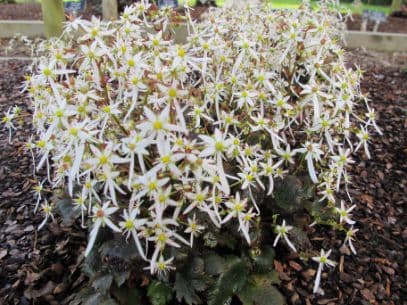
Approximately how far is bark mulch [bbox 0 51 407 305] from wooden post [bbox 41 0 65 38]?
1.55 meters

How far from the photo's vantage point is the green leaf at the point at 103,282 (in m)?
1.83

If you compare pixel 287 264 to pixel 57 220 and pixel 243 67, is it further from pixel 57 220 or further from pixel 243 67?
pixel 57 220

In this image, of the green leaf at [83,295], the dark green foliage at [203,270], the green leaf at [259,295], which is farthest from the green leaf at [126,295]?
the green leaf at [259,295]

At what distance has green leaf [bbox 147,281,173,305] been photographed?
73.4 inches

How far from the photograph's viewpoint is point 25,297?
2.06m

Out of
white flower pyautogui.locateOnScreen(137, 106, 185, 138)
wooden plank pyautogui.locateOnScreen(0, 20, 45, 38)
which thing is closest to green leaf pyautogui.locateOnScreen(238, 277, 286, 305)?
white flower pyautogui.locateOnScreen(137, 106, 185, 138)

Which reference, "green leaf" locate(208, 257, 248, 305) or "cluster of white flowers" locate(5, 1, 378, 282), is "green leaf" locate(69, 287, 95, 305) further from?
"green leaf" locate(208, 257, 248, 305)

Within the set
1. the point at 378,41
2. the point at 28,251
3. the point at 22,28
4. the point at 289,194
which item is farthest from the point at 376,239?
the point at 22,28

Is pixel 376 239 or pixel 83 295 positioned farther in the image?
pixel 376 239

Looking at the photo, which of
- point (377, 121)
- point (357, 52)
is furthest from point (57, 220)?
point (357, 52)

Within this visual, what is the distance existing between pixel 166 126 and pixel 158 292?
82cm

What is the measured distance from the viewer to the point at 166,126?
56.5 inches

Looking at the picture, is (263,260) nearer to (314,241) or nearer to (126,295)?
(314,241)

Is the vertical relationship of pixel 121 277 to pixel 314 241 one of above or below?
above
